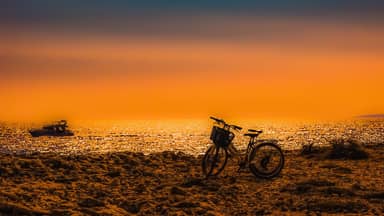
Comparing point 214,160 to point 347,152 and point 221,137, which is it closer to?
point 221,137

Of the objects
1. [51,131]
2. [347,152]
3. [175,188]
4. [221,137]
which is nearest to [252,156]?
[221,137]

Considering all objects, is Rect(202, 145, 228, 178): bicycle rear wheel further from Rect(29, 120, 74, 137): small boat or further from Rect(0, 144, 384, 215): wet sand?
Rect(29, 120, 74, 137): small boat

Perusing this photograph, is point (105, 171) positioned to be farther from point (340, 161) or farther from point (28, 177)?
point (340, 161)

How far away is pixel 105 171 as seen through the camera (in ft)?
45.5

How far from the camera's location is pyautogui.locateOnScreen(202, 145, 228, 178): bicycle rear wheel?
→ 1325cm

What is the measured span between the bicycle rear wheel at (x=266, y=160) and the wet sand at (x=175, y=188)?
1.13ft

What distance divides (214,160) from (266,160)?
1.72m

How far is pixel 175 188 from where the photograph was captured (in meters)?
11.2

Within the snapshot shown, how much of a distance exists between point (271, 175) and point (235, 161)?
13.2 feet

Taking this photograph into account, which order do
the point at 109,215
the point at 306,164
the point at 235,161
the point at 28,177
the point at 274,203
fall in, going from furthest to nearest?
1. the point at 235,161
2. the point at 306,164
3. the point at 28,177
4. the point at 274,203
5. the point at 109,215

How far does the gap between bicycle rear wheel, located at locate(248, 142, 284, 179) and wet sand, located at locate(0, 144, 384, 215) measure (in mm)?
345

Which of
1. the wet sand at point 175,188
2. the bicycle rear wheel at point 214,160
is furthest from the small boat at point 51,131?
the bicycle rear wheel at point 214,160

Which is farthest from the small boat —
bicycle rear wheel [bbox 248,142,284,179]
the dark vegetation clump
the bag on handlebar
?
bicycle rear wheel [bbox 248,142,284,179]

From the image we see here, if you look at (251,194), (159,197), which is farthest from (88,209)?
(251,194)
